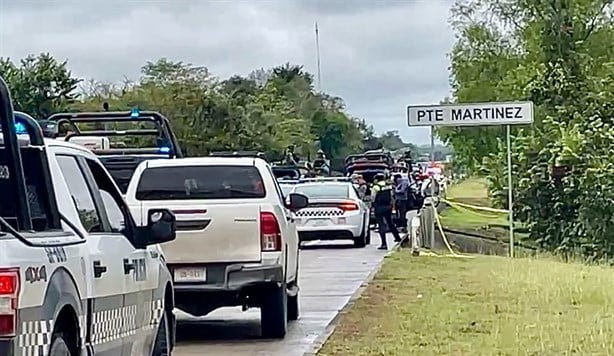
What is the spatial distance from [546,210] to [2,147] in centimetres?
2860

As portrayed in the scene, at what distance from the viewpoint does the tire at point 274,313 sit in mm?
13680

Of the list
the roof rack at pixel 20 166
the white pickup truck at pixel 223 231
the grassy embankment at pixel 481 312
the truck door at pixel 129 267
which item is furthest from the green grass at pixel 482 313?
the roof rack at pixel 20 166

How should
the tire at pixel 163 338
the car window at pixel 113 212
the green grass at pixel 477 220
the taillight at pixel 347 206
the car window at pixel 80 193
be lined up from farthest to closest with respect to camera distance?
the green grass at pixel 477 220
the taillight at pixel 347 206
the tire at pixel 163 338
the car window at pixel 113 212
the car window at pixel 80 193

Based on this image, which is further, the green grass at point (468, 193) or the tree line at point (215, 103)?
the green grass at point (468, 193)

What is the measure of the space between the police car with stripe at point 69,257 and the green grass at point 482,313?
355 centimetres

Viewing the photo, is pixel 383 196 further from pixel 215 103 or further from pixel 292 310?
pixel 215 103

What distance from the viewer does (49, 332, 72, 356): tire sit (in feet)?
21.9

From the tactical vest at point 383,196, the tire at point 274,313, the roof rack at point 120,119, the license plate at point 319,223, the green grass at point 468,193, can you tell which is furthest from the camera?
the green grass at point 468,193

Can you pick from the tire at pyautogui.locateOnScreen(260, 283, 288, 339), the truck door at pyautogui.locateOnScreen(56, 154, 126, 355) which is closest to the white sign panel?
the tire at pyautogui.locateOnScreen(260, 283, 288, 339)

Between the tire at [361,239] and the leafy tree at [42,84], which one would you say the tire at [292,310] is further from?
the leafy tree at [42,84]

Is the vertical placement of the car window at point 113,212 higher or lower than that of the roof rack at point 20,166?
lower

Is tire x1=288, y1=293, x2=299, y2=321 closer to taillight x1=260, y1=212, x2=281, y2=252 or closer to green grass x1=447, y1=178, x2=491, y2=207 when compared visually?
taillight x1=260, y1=212, x2=281, y2=252

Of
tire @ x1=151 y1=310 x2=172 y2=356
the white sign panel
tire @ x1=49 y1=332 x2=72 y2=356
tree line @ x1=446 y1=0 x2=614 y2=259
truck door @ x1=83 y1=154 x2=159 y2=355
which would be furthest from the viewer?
tree line @ x1=446 y1=0 x2=614 y2=259

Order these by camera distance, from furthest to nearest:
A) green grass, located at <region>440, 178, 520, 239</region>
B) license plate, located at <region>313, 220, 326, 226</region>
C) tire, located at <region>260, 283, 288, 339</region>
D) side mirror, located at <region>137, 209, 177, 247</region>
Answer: green grass, located at <region>440, 178, 520, 239</region>
license plate, located at <region>313, 220, 326, 226</region>
tire, located at <region>260, 283, 288, 339</region>
side mirror, located at <region>137, 209, 177, 247</region>
